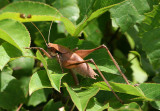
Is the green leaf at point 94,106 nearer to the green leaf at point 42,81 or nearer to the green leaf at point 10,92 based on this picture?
the green leaf at point 42,81

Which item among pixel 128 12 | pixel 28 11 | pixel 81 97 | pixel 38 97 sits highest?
pixel 28 11

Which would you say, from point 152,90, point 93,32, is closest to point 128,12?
point 93,32

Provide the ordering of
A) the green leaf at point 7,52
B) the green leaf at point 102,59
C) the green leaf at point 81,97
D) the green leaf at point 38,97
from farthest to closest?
the green leaf at point 38,97
the green leaf at point 102,59
the green leaf at point 7,52
the green leaf at point 81,97

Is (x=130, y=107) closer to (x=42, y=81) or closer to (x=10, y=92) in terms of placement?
(x=42, y=81)

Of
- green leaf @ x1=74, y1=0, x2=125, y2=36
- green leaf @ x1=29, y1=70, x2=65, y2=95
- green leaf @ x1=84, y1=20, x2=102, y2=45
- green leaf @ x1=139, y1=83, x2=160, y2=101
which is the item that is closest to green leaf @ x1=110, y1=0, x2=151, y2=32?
green leaf @ x1=74, y1=0, x2=125, y2=36

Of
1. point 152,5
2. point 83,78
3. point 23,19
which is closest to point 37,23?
point 23,19

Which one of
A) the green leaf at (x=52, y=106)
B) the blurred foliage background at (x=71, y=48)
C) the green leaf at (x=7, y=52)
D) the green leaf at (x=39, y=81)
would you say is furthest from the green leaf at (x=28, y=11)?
the green leaf at (x=52, y=106)
